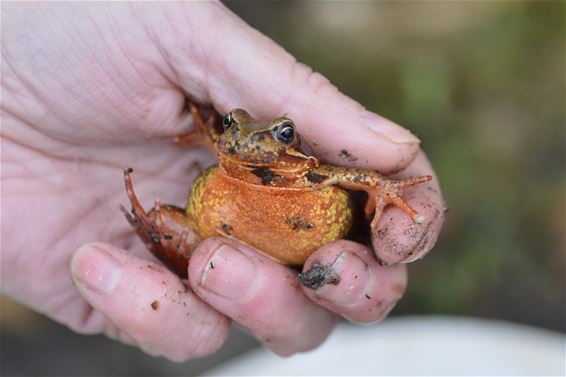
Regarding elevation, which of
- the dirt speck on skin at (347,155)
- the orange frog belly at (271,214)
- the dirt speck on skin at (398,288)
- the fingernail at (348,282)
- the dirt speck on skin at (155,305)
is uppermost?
the dirt speck on skin at (347,155)

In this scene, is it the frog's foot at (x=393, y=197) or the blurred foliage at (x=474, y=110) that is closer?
the frog's foot at (x=393, y=197)

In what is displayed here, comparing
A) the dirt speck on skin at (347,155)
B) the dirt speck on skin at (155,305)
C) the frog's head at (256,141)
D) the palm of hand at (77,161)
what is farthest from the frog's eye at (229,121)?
the dirt speck on skin at (155,305)

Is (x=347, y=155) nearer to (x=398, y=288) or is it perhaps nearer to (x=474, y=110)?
(x=398, y=288)

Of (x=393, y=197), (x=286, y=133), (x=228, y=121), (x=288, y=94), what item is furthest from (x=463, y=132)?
(x=228, y=121)

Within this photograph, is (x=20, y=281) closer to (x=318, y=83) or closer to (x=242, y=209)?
(x=242, y=209)

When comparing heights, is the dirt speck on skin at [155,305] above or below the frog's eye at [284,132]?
below

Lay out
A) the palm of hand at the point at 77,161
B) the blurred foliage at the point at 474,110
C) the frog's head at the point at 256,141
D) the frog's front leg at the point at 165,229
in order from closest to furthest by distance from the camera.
A: the frog's head at the point at 256,141 → the frog's front leg at the point at 165,229 → the palm of hand at the point at 77,161 → the blurred foliage at the point at 474,110

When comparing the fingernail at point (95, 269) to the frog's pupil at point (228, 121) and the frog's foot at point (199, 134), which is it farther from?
the frog's pupil at point (228, 121)

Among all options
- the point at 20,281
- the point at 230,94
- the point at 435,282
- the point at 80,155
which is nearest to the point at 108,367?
the point at 20,281

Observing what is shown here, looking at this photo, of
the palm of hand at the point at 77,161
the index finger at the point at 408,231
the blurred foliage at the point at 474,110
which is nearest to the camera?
the index finger at the point at 408,231
